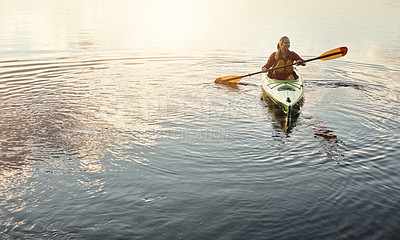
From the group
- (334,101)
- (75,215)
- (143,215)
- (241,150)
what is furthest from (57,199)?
(334,101)

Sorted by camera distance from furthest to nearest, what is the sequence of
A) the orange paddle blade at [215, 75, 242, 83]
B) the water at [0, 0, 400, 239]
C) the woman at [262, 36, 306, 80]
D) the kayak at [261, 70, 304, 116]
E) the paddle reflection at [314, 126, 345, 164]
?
the orange paddle blade at [215, 75, 242, 83] → the woman at [262, 36, 306, 80] → the kayak at [261, 70, 304, 116] → the paddle reflection at [314, 126, 345, 164] → the water at [0, 0, 400, 239]

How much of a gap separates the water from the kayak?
13.0 inches

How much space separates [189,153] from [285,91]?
3.81m

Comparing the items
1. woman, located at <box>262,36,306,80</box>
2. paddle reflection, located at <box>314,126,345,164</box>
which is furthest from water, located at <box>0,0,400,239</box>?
woman, located at <box>262,36,306,80</box>

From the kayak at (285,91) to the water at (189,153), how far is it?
0.33m

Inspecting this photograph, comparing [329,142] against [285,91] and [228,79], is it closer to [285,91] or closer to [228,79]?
[285,91]

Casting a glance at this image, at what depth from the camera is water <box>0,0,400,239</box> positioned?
4.88m

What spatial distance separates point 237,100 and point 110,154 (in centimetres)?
485

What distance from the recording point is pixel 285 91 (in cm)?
977

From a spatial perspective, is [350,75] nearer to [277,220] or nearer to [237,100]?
[237,100]

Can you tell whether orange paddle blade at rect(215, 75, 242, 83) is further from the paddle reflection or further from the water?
the paddle reflection

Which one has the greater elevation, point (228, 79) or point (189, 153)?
point (228, 79)

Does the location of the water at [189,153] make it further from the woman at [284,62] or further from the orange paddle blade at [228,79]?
the woman at [284,62]

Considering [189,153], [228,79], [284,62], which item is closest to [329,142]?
[189,153]
